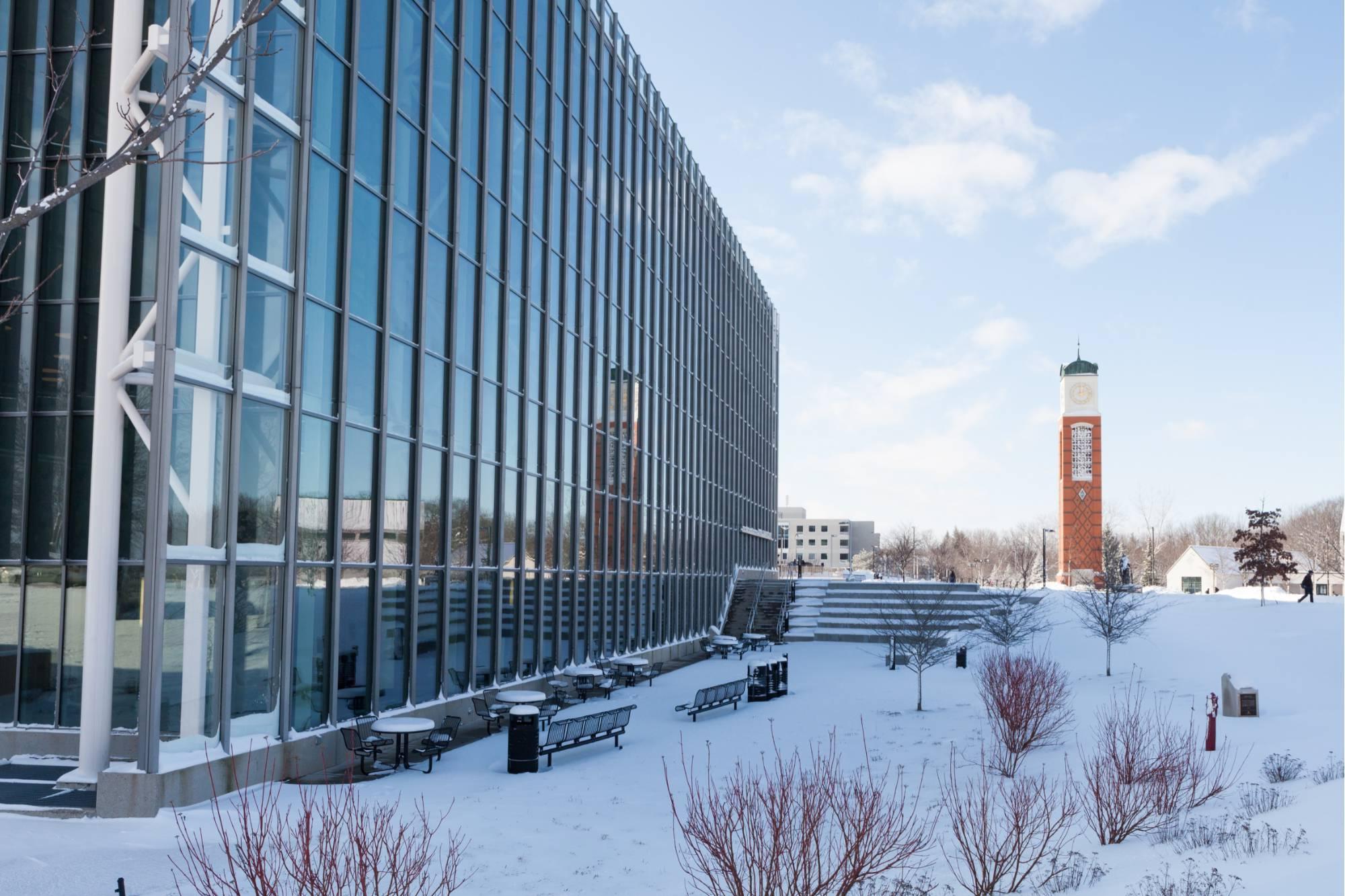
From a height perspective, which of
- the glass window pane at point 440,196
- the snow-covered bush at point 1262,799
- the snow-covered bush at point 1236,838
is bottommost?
the snow-covered bush at point 1262,799

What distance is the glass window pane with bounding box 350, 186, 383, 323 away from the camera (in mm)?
18875

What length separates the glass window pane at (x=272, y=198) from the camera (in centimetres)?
1597

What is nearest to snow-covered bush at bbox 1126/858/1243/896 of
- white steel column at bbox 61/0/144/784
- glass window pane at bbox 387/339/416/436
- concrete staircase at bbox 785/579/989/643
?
white steel column at bbox 61/0/144/784

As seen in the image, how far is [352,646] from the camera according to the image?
18.5 m

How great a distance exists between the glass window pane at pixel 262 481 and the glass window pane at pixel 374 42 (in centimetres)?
682

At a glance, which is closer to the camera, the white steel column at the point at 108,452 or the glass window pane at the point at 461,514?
the white steel column at the point at 108,452

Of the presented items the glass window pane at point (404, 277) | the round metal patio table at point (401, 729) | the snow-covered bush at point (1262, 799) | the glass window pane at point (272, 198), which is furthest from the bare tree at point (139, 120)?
the snow-covered bush at point (1262, 799)

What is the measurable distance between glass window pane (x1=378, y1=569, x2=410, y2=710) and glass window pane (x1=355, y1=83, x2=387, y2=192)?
732 cm

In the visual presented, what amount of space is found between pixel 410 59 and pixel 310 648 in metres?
11.5

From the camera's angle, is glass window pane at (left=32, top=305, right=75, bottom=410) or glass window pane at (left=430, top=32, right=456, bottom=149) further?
glass window pane at (left=430, top=32, right=456, bottom=149)

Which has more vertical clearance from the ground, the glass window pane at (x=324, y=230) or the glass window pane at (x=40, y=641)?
the glass window pane at (x=324, y=230)

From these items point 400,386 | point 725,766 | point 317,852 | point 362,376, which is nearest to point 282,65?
point 362,376

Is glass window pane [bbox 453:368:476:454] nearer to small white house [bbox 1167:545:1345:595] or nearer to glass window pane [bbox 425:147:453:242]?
glass window pane [bbox 425:147:453:242]

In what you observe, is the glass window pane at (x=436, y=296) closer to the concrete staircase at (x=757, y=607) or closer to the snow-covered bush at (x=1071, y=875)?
the snow-covered bush at (x=1071, y=875)
